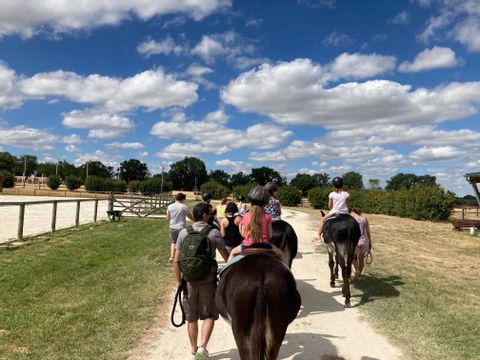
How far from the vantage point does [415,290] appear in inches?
366

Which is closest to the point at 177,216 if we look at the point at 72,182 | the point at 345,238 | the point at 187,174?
the point at 345,238

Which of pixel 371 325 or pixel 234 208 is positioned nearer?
pixel 371 325

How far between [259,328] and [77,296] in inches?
211

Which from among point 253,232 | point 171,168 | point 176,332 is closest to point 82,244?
point 176,332

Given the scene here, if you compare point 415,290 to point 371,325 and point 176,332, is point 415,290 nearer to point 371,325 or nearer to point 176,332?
point 371,325

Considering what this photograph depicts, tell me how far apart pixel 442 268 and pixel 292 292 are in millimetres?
11151

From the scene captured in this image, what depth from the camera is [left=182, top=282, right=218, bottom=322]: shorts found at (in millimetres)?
4977

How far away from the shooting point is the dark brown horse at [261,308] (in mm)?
3633

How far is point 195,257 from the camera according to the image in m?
4.73

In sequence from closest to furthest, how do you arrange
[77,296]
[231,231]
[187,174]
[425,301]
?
[77,296] → [231,231] → [425,301] → [187,174]

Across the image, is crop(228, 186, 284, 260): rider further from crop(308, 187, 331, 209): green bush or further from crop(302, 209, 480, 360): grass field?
crop(308, 187, 331, 209): green bush

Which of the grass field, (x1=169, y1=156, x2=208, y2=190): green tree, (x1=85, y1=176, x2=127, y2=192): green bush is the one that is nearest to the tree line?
(x1=169, y1=156, x2=208, y2=190): green tree

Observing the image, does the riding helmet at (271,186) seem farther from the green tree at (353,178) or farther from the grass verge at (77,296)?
the green tree at (353,178)

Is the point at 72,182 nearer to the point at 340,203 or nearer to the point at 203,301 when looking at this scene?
the point at 340,203
